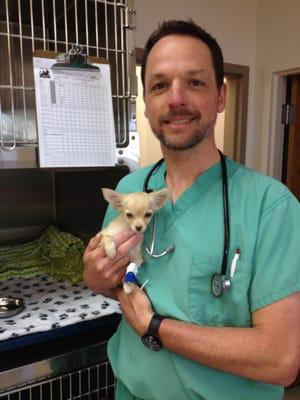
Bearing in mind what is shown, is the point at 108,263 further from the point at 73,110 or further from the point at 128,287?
the point at 73,110

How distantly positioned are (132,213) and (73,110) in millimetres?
384

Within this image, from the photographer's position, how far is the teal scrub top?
65 cm

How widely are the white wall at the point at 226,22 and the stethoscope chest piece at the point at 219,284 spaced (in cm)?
154

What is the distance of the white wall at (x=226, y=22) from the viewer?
1.89m

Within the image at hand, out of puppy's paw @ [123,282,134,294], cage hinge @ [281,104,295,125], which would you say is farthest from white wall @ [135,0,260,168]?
puppy's paw @ [123,282,134,294]

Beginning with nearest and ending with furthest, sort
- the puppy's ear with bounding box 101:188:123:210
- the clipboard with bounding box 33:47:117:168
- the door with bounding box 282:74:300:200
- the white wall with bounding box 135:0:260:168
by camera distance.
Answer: the puppy's ear with bounding box 101:188:123:210, the clipboard with bounding box 33:47:117:168, the white wall with bounding box 135:0:260:168, the door with bounding box 282:74:300:200

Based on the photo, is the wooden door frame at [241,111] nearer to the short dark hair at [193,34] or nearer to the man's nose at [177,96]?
the short dark hair at [193,34]

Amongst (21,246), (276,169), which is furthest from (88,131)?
(276,169)

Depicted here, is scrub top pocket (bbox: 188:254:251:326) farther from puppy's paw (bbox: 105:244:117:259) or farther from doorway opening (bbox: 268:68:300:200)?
doorway opening (bbox: 268:68:300:200)

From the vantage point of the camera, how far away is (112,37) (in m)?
1.02

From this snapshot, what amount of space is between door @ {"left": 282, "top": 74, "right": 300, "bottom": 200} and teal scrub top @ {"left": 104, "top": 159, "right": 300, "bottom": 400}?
5.46 feet

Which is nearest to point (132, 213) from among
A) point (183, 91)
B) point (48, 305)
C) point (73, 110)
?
point (183, 91)

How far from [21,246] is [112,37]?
3.15 feet

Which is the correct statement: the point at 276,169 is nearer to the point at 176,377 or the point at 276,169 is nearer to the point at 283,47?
the point at 283,47
